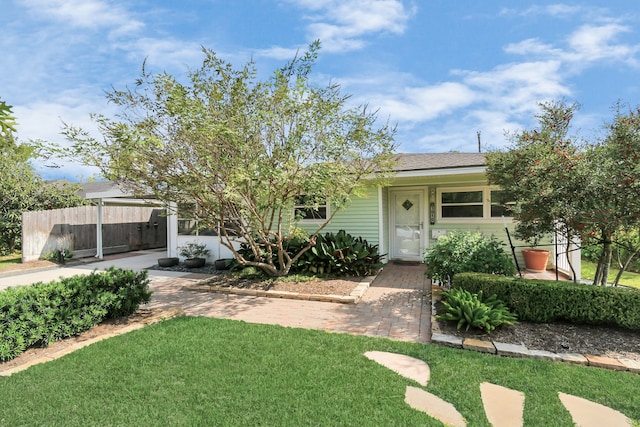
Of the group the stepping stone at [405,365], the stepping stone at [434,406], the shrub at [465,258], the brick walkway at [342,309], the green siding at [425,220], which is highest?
the green siding at [425,220]

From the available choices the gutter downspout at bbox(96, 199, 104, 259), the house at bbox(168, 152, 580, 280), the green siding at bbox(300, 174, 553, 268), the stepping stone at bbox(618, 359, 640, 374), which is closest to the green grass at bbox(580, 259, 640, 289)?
the house at bbox(168, 152, 580, 280)

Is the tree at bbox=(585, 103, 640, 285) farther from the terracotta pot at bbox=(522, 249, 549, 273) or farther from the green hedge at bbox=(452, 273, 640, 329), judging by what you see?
the terracotta pot at bbox=(522, 249, 549, 273)

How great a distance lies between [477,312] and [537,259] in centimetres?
520

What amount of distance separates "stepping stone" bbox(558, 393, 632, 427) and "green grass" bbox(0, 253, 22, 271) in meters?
14.3

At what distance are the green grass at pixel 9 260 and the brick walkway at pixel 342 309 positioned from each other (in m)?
7.64

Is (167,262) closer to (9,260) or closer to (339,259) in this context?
(339,259)

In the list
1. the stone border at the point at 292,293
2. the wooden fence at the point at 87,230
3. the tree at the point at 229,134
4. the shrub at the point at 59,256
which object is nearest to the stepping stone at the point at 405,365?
the stone border at the point at 292,293

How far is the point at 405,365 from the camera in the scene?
3.24 metres

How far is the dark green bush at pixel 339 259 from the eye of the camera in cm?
746

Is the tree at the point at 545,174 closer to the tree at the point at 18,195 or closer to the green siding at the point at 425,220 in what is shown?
the green siding at the point at 425,220

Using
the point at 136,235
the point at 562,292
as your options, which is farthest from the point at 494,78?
the point at 136,235

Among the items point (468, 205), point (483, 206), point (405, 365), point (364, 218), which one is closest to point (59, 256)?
point (364, 218)

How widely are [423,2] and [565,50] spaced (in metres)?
3.78

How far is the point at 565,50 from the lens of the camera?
295 inches
